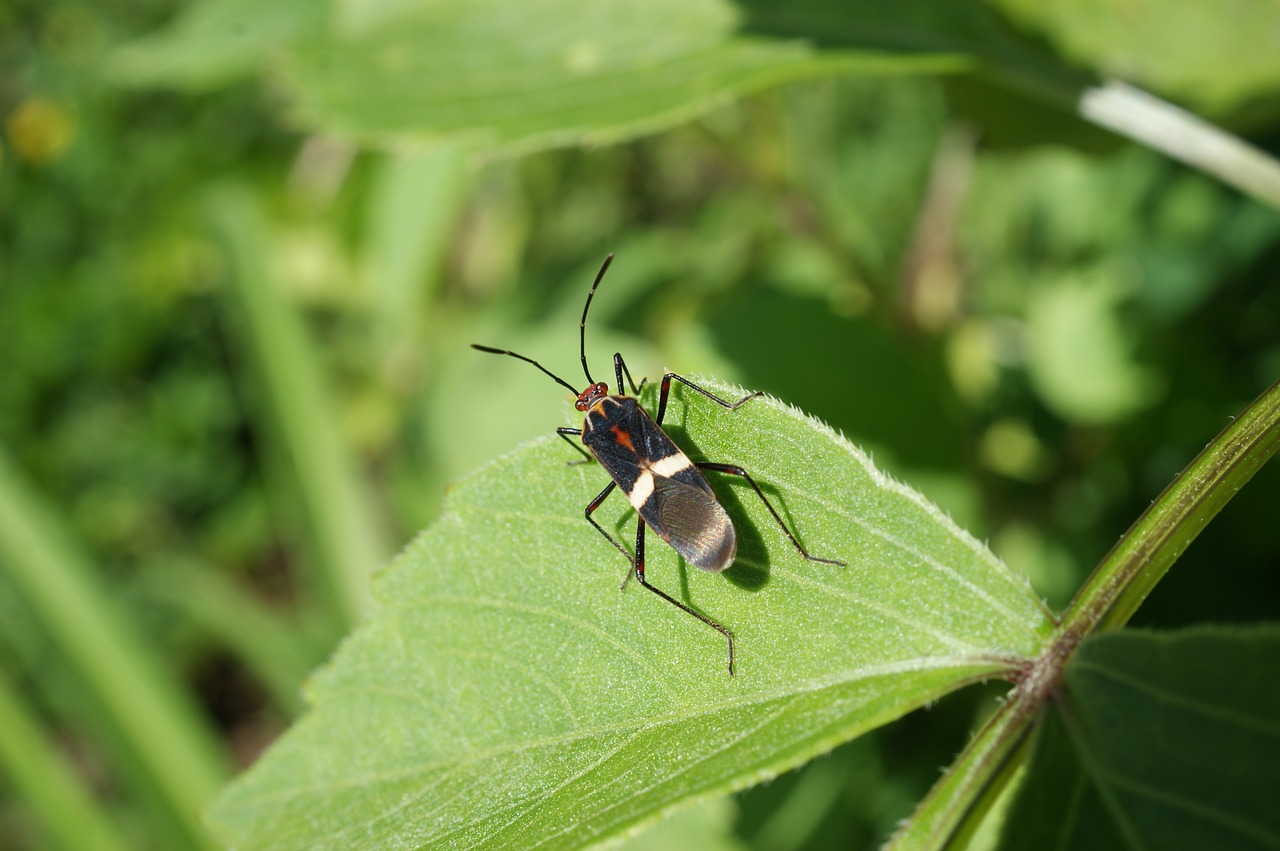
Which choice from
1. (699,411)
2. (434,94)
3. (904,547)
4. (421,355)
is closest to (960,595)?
(904,547)

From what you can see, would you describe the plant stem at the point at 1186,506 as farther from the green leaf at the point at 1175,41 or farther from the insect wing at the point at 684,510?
the green leaf at the point at 1175,41

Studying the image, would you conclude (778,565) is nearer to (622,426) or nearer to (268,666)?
(622,426)

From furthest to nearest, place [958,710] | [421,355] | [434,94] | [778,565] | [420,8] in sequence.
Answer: [421,355] → [958,710] → [420,8] → [434,94] → [778,565]

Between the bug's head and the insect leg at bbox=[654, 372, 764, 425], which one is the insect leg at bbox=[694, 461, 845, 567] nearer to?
the insect leg at bbox=[654, 372, 764, 425]

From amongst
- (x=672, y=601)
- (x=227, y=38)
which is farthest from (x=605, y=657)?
(x=227, y=38)

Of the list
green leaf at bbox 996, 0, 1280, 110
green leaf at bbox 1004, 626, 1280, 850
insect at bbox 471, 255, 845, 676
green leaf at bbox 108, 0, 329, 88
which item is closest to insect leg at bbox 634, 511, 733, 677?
insect at bbox 471, 255, 845, 676

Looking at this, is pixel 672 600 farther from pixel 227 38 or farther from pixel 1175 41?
pixel 227 38
